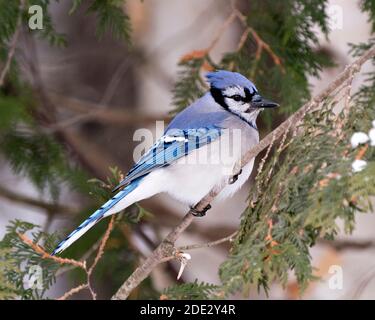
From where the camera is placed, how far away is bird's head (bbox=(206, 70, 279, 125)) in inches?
90.2

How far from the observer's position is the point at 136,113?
10.5ft

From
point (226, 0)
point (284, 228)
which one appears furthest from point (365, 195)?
point (226, 0)

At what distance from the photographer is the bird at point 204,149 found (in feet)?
6.99

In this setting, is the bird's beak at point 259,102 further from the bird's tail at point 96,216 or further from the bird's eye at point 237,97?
the bird's tail at point 96,216

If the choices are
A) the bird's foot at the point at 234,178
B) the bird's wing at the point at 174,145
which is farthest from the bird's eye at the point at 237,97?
the bird's foot at the point at 234,178

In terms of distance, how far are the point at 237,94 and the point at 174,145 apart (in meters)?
0.28

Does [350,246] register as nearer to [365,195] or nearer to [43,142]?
[43,142]

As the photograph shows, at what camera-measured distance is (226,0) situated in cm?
320

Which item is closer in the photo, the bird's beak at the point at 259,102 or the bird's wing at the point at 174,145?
the bird's wing at the point at 174,145

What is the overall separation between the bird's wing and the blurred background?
0.40 m

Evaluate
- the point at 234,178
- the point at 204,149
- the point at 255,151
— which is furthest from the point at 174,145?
the point at 255,151

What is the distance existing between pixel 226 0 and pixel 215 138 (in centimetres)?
115

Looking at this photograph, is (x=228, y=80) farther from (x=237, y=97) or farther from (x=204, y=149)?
(x=204, y=149)

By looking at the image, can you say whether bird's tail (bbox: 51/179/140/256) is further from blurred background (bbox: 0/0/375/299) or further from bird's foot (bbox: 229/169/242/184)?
blurred background (bbox: 0/0/375/299)
